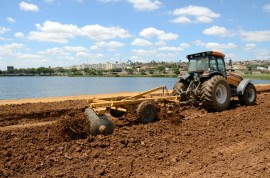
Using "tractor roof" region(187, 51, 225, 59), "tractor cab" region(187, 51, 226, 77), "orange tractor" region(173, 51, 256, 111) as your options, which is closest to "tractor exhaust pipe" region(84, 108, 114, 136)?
"orange tractor" region(173, 51, 256, 111)

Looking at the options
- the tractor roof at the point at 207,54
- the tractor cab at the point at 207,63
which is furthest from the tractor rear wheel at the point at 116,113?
the tractor roof at the point at 207,54

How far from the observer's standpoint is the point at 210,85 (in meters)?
11.6

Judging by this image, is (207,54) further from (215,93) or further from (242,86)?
(242,86)

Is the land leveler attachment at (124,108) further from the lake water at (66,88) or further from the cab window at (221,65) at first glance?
the lake water at (66,88)

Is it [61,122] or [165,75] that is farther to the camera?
[165,75]

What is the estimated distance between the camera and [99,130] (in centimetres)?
815

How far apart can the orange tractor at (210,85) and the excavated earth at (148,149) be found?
3.30 ft

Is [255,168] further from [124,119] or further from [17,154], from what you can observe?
[124,119]

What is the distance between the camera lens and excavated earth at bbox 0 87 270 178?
5746 mm

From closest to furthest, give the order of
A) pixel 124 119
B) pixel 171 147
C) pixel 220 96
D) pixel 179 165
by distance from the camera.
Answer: pixel 179 165, pixel 171 147, pixel 124 119, pixel 220 96

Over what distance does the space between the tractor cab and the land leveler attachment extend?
1.94 m

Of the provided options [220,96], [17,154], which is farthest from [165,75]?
[17,154]

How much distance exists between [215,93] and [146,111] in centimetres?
311

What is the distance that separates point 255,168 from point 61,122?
5019mm
